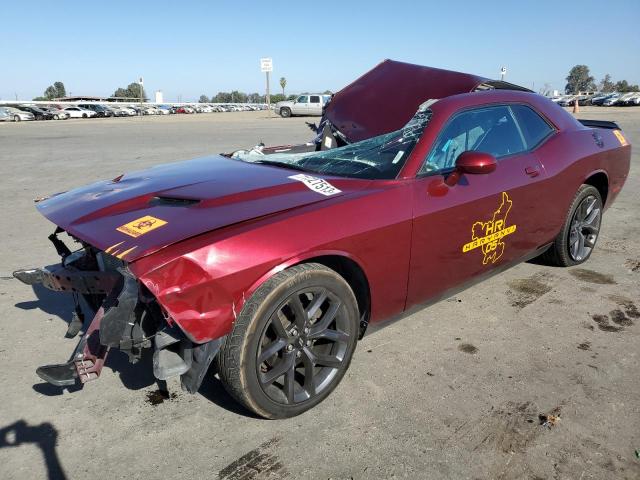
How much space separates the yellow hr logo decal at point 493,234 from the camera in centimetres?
310

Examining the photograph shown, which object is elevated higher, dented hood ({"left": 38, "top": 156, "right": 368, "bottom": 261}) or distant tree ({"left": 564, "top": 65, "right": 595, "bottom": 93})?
distant tree ({"left": 564, "top": 65, "right": 595, "bottom": 93})

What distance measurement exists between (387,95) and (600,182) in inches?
81.2

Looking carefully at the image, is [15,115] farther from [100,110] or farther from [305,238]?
[305,238]

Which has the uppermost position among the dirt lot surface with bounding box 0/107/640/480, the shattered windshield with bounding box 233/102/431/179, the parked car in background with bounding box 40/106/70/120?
the shattered windshield with bounding box 233/102/431/179

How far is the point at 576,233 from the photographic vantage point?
4.30m

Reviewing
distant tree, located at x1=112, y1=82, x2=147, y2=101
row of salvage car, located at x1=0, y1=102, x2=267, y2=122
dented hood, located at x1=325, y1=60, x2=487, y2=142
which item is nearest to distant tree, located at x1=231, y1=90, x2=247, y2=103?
distant tree, located at x1=112, y1=82, x2=147, y2=101

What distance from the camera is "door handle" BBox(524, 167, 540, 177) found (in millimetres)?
3432

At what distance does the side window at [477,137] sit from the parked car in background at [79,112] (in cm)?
5458

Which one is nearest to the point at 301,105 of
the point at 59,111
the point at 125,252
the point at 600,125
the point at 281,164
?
the point at 59,111

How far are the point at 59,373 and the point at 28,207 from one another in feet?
18.3


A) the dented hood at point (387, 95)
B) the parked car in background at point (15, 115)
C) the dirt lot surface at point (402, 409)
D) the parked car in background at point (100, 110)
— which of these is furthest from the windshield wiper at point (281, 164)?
the parked car in background at point (100, 110)

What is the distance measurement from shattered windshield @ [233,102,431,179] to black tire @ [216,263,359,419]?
79cm

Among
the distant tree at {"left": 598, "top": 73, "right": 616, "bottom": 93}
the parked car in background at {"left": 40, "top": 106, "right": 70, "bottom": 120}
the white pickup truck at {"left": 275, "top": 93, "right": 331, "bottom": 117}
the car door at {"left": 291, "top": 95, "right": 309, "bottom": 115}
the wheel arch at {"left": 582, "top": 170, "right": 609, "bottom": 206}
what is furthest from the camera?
the distant tree at {"left": 598, "top": 73, "right": 616, "bottom": 93}

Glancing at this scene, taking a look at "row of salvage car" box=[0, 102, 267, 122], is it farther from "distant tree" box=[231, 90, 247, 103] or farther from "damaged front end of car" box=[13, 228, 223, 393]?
"distant tree" box=[231, 90, 247, 103]
